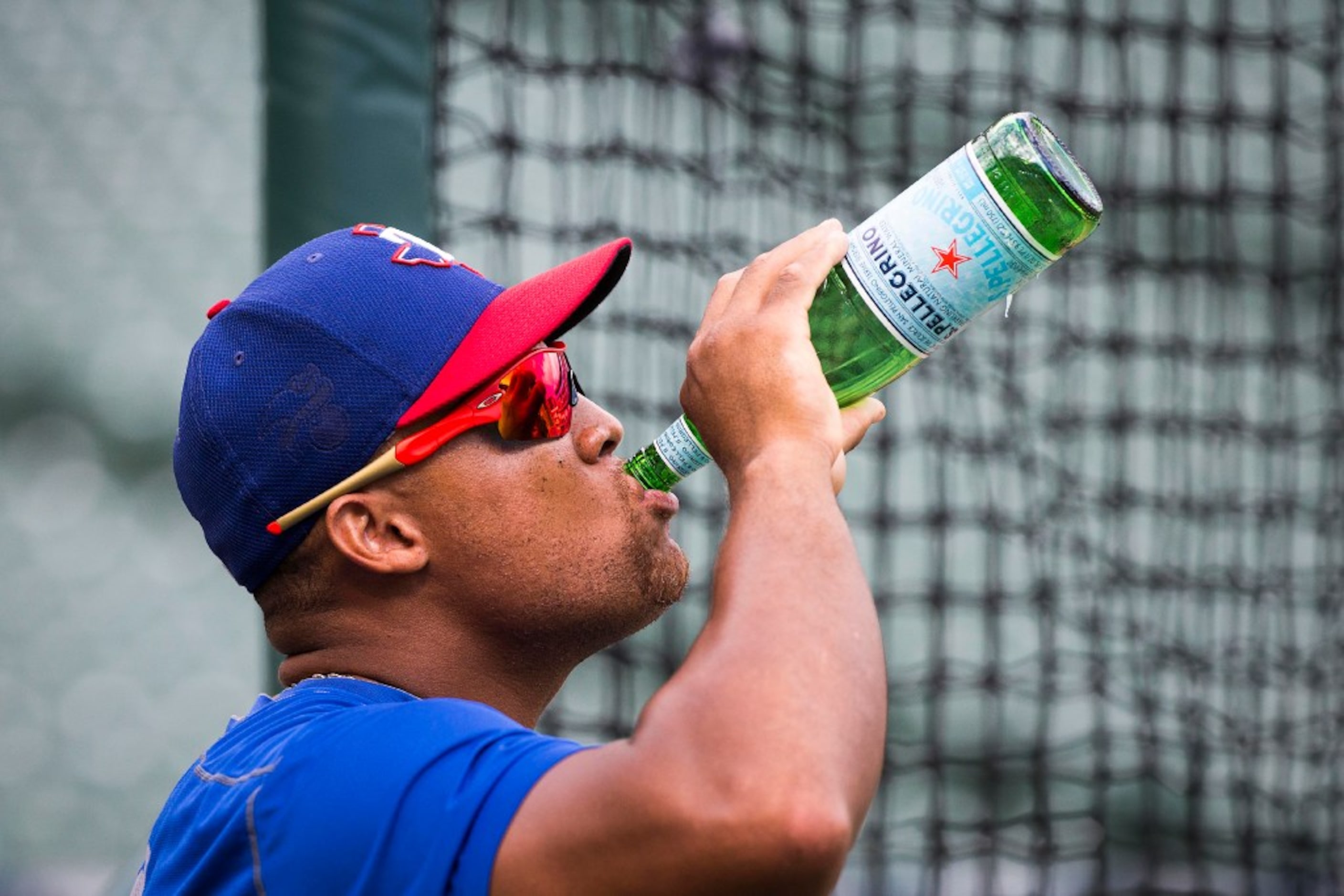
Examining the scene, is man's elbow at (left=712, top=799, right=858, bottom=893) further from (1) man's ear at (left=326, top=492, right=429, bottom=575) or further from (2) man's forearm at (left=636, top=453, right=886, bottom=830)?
(1) man's ear at (left=326, top=492, right=429, bottom=575)

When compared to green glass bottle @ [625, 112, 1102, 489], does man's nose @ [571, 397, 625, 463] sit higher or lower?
lower

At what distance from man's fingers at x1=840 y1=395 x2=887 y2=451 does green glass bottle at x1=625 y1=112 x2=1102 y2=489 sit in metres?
0.06

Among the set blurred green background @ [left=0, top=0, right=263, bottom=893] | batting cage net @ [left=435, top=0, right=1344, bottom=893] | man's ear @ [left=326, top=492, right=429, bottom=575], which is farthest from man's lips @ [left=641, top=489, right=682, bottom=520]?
blurred green background @ [left=0, top=0, right=263, bottom=893]

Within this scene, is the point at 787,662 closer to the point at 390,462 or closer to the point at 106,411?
the point at 390,462

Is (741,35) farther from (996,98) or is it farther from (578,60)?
(996,98)

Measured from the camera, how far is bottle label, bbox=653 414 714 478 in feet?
5.60

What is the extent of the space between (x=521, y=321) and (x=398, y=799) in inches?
22.6

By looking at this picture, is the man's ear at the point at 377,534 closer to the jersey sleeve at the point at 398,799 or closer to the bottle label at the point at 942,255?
the jersey sleeve at the point at 398,799

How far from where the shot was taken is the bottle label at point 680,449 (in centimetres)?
171

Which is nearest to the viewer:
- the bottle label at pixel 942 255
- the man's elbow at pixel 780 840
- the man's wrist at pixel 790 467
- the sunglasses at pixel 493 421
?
the man's elbow at pixel 780 840

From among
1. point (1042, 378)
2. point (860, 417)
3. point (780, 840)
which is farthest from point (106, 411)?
point (780, 840)

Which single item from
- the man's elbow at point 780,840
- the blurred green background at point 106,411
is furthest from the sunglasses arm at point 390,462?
the blurred green background at point 106,411

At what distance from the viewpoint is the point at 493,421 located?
161cm

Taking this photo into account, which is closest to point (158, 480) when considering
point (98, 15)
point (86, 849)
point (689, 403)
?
point (86, 849)
